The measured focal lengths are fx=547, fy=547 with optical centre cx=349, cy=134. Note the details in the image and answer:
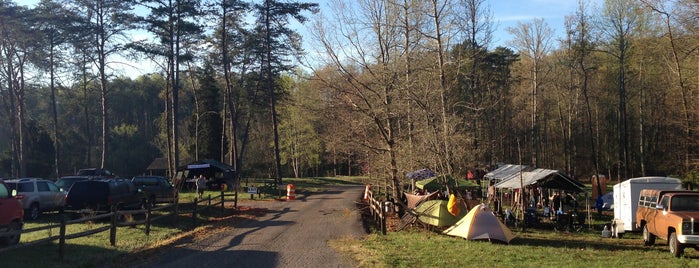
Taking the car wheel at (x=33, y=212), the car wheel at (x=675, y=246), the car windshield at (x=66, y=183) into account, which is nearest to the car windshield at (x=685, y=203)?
the car wheel at (x=675, y=246)

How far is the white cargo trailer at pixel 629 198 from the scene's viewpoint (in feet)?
63.3

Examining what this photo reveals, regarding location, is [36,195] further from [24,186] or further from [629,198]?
[629,198]

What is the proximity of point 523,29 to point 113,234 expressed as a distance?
118ft

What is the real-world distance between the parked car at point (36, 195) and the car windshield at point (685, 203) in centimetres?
2097

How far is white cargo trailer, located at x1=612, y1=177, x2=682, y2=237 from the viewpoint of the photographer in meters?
19.3

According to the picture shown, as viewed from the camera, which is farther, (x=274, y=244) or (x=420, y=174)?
(x=420, y=174)

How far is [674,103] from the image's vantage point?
4378 centimetres

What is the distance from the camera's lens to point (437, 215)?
57.1ft

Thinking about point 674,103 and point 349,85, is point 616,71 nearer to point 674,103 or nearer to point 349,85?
point 674,103

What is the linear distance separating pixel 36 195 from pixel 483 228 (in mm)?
16672

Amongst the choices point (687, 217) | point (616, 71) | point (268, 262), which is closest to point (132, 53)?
point (268, 262)

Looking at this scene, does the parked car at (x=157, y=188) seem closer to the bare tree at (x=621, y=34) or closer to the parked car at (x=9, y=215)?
the parked car at (x=9, y=215)

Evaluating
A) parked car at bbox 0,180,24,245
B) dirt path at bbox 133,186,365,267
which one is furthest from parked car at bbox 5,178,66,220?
dirt path at bbox 133,186,365,267

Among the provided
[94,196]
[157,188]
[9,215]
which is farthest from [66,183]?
[9,215]
